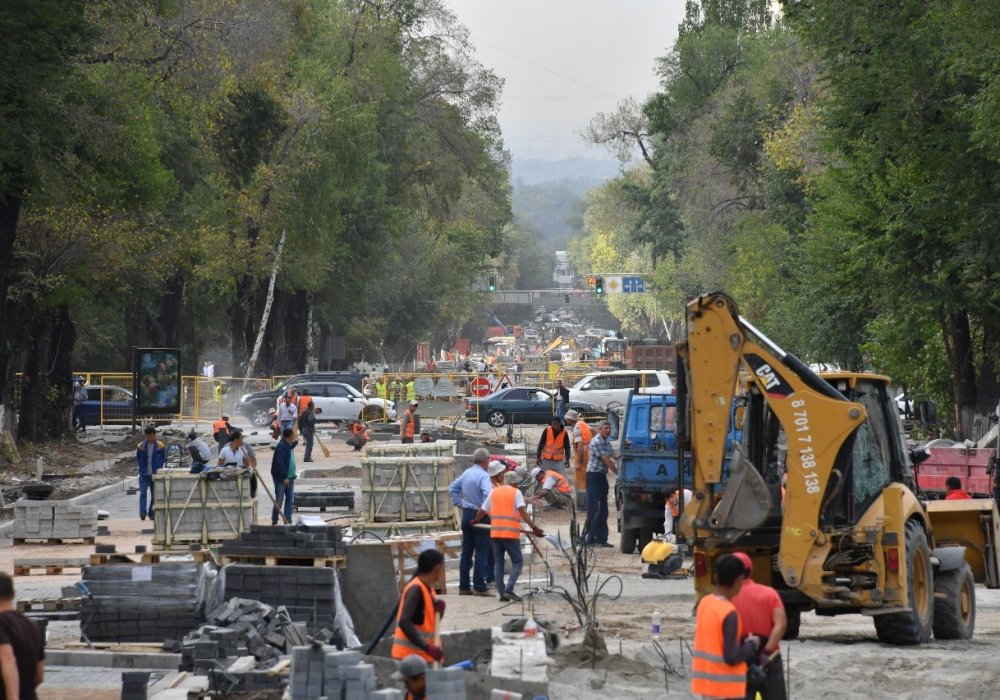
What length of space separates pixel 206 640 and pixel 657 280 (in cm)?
8179

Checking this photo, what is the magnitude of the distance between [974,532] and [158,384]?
27389 millimetres

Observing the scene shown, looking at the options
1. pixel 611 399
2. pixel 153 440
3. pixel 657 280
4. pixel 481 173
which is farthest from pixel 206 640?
pixel 657 280

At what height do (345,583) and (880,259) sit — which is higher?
(880,259)

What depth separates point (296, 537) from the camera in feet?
50.1

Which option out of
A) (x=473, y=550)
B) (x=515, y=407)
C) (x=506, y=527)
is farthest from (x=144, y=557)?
(x=515, y=407)

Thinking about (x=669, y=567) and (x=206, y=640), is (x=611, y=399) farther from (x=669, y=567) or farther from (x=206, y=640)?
(x=206, y=640)

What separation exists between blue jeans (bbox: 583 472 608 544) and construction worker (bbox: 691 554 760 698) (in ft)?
44.4

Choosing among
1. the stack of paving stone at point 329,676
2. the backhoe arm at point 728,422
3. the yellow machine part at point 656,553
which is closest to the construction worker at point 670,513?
the yellow machine part at point 656,553

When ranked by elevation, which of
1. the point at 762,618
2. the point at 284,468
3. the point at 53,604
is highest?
the point at 284,468

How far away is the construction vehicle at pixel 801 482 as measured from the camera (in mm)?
12055

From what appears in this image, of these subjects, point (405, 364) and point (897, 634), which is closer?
point (897, 634)

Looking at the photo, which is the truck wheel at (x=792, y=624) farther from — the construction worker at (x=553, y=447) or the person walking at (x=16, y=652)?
the construction worker at (x=553, y=447)

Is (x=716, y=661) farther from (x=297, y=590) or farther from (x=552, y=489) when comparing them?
(x=552, y=489)

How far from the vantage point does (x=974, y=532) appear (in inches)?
608
